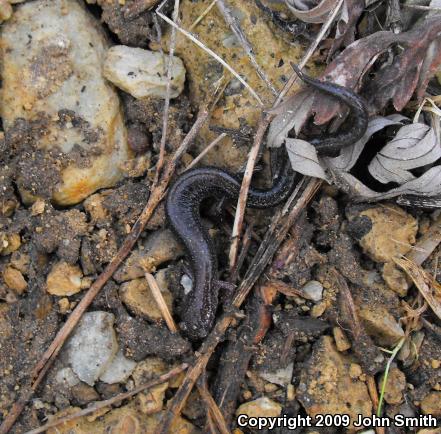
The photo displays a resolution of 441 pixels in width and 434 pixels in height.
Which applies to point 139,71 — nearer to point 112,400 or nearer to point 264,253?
point 264,253

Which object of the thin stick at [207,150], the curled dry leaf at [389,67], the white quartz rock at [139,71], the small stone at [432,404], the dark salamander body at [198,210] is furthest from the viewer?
the thin stick at [207,150]

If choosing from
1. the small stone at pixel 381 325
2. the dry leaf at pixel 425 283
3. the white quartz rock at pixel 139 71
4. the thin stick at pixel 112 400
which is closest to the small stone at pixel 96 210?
the white quartz rock at pixel 139 71

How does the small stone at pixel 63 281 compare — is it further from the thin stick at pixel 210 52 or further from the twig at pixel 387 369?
the twig at pixel 387 369

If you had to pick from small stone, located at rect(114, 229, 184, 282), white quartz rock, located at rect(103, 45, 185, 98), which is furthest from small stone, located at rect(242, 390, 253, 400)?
white quartz rock, located at rect(103, 45, 185, 98)

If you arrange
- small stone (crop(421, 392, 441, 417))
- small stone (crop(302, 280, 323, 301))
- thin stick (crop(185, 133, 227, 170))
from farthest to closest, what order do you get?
thin stick (crop(185, 133, 227, 170))
small stone (crop(302, 280, 323, 301))
small stone (crop(421, 392, 441, 417))

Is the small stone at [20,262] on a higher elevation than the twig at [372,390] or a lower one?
higher

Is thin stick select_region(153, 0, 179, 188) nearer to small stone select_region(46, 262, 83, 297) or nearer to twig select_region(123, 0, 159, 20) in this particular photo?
twig select_region(123, 0, 159, 20)

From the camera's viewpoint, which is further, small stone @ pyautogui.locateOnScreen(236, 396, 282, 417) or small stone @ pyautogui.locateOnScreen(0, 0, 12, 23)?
small stone @ pyautogui.locateOnScreen(0, 0, 12, 23)
